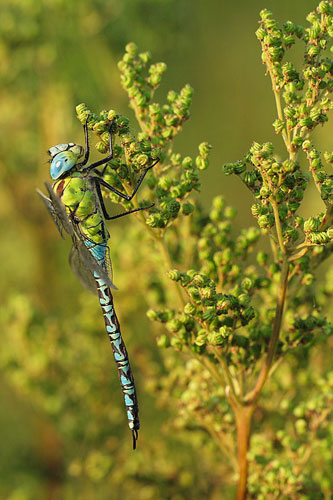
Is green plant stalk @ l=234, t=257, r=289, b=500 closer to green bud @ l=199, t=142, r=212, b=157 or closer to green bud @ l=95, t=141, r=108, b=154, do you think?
green bud @ l=199, t=142, r=212, b=157

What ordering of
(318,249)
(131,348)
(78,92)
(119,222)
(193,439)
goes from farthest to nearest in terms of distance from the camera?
(119,222)
(78,92)
(131,348)
(193,439)
(318,249)

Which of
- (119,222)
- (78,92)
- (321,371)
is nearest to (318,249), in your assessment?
(321,371)

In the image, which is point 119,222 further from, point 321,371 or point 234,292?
point 234,292

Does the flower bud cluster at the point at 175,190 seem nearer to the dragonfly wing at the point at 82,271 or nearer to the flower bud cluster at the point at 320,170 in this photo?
the flower bud cluster at the point at 320,170

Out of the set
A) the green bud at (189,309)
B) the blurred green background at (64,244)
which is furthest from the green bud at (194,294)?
the blurred green background at (64,244)

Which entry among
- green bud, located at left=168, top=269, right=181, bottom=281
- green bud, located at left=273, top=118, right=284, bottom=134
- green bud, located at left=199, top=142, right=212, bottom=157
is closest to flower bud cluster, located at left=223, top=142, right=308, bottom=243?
green bud, located at left=273, top=118, right=284, bottom=134
